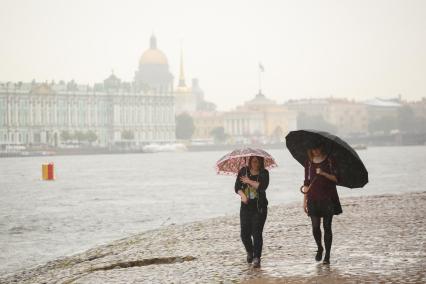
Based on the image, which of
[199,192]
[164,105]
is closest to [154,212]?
[199,192]

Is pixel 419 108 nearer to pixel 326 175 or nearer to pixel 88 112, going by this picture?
pixel 88 112

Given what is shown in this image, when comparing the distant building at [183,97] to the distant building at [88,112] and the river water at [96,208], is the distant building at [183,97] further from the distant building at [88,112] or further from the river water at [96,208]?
the river water at [96,208]

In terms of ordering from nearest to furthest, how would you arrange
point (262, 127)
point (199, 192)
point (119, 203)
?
point (119, 203) → point (199, 192) → point (262, 127)

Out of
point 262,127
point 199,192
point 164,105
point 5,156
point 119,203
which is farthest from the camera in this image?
point 262,127

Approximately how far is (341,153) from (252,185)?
0.85 m

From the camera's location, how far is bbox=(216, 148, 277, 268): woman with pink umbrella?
8.32 meters

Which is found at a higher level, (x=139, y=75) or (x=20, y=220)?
(x=139, y=75)

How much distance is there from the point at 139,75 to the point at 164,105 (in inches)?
1049

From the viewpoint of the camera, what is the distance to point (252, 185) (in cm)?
830

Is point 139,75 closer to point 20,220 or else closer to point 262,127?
point 262,127

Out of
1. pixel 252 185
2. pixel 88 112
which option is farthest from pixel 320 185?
pixel 88 112

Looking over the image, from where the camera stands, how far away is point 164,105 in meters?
127

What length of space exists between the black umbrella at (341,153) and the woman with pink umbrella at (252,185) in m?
0.36

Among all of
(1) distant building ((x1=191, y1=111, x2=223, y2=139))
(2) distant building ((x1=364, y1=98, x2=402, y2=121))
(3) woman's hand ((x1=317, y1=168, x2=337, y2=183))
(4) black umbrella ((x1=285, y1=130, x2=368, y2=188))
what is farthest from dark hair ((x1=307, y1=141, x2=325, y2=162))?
(2) distant building ((x1=364, y1=98, x2=402, y2=121))
